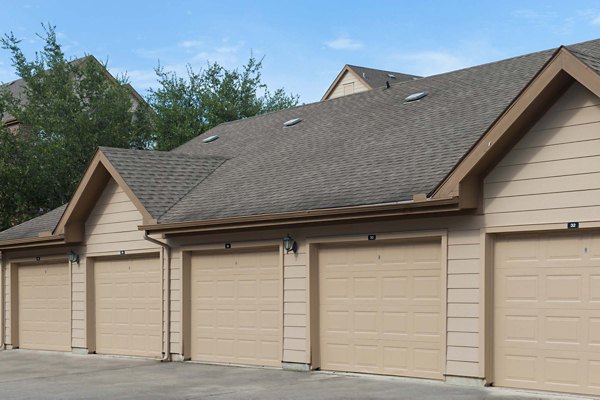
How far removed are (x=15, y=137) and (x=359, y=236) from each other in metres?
23.5

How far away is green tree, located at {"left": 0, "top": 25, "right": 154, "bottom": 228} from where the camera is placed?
109ft

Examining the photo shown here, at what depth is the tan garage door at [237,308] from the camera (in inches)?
615


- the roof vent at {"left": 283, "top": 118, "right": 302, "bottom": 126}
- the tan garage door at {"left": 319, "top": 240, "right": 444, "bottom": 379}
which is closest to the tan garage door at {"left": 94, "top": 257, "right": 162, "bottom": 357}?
the tan garage door at {"left": 319, "top": 240, "right": 444, "bottom": 379}

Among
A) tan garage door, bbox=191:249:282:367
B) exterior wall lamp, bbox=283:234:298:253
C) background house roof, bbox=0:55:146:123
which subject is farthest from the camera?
background house roof, bbox=0:55:146:123

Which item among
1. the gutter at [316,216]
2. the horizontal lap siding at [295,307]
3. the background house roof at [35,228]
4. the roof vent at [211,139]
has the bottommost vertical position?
the horizontal lap siding at [295,307]

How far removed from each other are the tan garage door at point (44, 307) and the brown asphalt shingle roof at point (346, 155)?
396 centimetres

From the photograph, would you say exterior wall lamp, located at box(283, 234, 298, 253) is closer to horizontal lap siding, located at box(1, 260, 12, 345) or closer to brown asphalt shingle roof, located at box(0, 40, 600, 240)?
brown asphalt shingle roof, located at box(0, 40, 600, 240)

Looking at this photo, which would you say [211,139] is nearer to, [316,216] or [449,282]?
[316,216]

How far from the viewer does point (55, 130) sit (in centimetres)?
3406

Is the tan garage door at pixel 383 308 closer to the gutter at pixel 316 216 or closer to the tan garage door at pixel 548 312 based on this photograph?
the gutter at pixel 316 216

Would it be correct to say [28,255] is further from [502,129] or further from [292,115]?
[502,129]

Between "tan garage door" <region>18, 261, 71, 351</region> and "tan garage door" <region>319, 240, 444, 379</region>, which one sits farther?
"tan garage door" <region>18, 261, 71, 351</region>

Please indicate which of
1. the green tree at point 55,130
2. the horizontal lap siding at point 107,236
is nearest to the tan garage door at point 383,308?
the horizontal lap siding at point 107,236

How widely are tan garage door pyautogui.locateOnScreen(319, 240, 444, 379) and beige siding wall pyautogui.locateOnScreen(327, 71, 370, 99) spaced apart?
2787 cm
